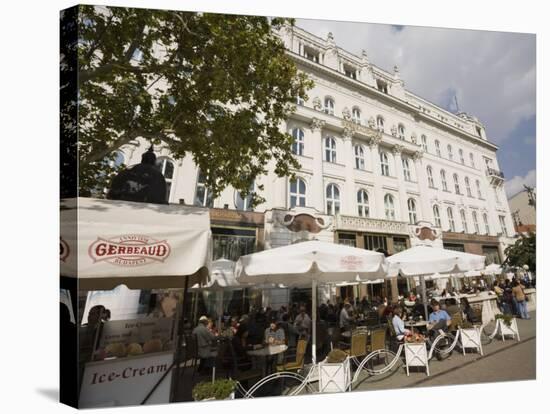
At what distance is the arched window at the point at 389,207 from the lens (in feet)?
27.2

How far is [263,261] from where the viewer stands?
6.05m

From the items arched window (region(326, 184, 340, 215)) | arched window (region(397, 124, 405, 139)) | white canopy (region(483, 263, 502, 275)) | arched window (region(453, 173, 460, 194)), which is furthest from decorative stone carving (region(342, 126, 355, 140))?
white canopy (region(483, 263, 502, 275))

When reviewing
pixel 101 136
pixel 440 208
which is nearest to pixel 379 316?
pixel 440 208

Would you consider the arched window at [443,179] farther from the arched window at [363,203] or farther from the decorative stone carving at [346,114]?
the decorative stone carving at [346,114]

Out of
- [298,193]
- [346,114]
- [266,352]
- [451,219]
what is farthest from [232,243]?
[451,219]

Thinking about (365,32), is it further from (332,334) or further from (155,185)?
(332,334)

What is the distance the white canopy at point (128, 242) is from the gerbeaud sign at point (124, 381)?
1.20 m

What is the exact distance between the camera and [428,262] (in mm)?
7898

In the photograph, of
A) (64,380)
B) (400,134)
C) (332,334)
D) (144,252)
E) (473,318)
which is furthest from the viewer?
(400,134)

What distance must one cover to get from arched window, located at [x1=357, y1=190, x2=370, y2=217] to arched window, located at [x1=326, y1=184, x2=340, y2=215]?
0.52 meters

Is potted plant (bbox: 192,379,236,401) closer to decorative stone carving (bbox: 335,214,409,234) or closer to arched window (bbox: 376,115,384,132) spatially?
decorative stone carving (bbox: 335,214,409,234)

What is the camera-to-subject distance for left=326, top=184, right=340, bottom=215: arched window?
790 cm

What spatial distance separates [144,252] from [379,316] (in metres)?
5.75

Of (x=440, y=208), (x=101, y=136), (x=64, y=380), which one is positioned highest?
(x=101, y=136)
